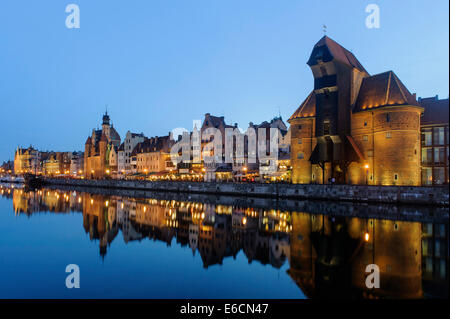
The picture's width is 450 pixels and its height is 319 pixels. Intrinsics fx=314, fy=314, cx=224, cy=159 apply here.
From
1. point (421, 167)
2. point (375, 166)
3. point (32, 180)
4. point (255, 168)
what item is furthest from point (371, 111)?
point (32, 180)

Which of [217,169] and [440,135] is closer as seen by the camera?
[440,135]

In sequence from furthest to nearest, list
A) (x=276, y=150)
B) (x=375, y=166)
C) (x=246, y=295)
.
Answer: (x=276, y=150) → (x=375, y=166) → (x=246, y=295)

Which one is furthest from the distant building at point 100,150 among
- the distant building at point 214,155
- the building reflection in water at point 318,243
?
the building reflection in water at point 318,243

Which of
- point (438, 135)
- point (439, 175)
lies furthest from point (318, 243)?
point (438, 135)

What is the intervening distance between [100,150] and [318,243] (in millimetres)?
87314

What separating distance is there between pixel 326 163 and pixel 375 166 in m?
5.46

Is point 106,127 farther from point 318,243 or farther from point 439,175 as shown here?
point 318,243

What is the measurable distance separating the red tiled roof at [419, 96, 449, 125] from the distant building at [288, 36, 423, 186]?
2417 mm

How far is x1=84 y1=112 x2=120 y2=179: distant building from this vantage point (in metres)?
91.2

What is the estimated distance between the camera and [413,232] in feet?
54.5

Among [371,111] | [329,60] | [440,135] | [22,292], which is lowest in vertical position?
[22,292]

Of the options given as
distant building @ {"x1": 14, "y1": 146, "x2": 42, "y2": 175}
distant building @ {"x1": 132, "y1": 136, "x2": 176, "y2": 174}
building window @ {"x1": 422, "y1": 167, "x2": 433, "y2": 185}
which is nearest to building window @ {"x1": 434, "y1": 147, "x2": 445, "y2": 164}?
building window @ {"x1": 422, "y1": 167, "x2": 433, "y2": 185}
